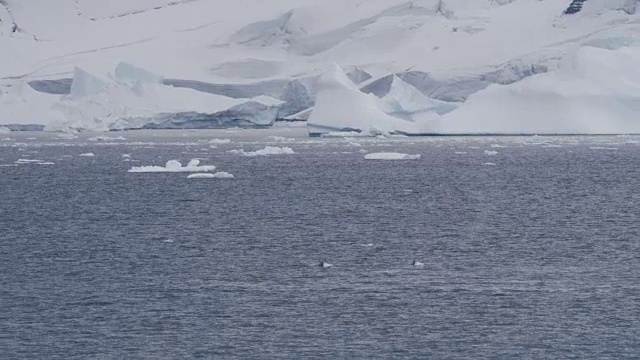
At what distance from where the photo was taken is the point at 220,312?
15.0 meters

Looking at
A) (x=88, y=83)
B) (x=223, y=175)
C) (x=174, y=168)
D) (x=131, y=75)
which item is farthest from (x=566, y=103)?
(x=131, y=75)

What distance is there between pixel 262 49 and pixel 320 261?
45.7 m

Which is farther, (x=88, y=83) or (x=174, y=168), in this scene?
(x=88, y=83)

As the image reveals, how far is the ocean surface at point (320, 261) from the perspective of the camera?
45.0 ft

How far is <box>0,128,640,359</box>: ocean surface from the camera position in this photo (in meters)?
13.7

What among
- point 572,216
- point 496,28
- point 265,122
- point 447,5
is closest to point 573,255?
point 572,216

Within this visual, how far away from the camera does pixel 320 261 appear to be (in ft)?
62.1

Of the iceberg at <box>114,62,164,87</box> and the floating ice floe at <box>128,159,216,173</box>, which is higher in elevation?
the iceberg at <box>114,62,164,87</box>

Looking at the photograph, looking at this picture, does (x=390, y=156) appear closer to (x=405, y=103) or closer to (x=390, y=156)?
(x=390, y=156)

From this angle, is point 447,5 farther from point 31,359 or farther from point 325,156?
point 31,359

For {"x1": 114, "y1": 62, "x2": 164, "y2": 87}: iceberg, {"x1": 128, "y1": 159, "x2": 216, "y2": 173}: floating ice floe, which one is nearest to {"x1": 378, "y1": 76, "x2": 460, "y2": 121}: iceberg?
{"x1": 114, "y1": 62, "x2": 164, "y2": 87}: iceberg

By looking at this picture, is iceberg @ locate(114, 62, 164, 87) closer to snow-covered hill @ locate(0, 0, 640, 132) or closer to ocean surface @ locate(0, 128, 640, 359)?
snow-covered hill @ locate(0, 0, 640, 132)

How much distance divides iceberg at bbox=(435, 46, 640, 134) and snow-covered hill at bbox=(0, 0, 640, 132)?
170cm

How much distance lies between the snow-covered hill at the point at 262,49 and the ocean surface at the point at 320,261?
14.9 metres
